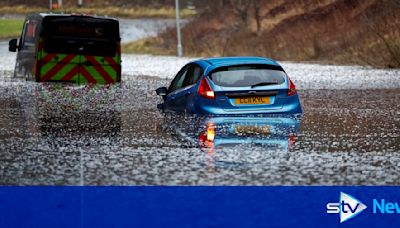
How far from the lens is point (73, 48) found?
29359 millimetres

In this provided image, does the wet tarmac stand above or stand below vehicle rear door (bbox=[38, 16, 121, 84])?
below

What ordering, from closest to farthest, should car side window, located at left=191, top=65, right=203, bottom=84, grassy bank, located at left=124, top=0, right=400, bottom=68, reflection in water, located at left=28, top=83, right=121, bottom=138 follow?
reflection in water, located at left=28, top=83, right=121, bottom=138 → car side window, located at left=191, top=65, right=203, bottom=84 → grassy bank, located at left=124, top=0, right=400, bottom=68

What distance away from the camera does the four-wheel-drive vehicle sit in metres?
29.0

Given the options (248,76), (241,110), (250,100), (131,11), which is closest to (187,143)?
(241,110)

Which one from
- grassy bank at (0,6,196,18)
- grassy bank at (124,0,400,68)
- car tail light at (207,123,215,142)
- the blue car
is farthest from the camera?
grassy bank at (0,6,196,18)

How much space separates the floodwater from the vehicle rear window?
→ 2.22ft

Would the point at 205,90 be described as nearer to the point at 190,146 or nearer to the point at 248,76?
the point at 248,76

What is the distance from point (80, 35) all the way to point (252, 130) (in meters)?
13.7

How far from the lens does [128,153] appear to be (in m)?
13.6

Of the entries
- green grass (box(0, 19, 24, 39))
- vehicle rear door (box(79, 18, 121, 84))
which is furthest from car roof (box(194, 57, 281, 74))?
green grass (box(0, 19, 24, 39))
